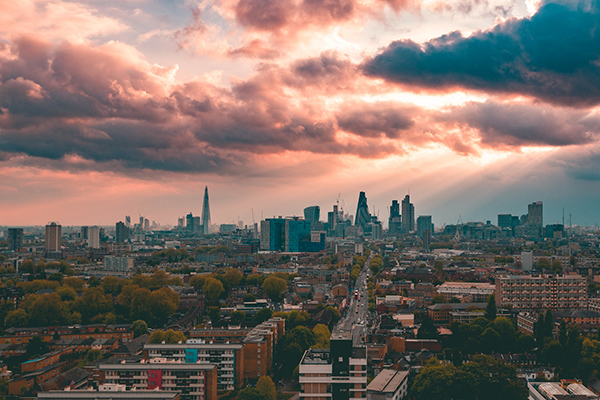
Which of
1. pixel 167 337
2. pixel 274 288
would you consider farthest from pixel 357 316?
pixel 167 337

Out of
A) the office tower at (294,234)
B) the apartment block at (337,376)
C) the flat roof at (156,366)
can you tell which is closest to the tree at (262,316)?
the flat roof at (156,366)

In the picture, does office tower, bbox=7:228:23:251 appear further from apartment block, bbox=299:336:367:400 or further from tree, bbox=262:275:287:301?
apartment block, bbox=299:336:367:400

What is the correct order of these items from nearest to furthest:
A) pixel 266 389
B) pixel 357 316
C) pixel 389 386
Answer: pixel 266 389 → pixel 389 386 → pixel 357 316

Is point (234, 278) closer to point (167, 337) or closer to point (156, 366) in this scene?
point (167, 337)

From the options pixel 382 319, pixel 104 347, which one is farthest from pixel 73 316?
pixel 382 319

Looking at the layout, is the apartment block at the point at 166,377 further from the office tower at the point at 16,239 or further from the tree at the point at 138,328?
the office tower at the point at 16,239
